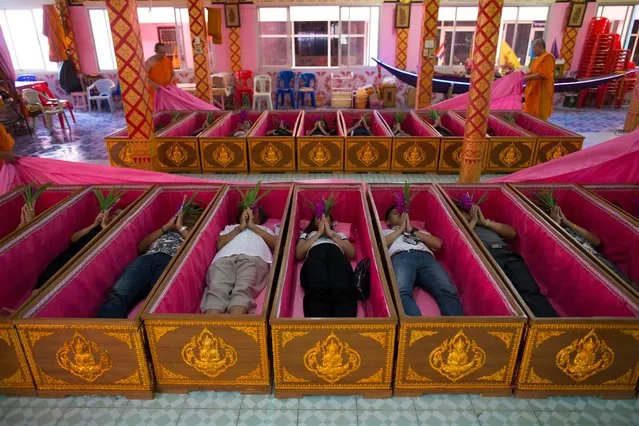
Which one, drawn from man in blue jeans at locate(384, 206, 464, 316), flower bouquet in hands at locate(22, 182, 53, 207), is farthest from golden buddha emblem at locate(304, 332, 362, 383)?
flower bouquet in hands at locate(22, 182, 53, 207)

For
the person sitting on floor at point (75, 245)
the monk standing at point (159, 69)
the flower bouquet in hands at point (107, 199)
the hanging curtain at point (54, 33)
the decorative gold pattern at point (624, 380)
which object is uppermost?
the hanging curtain at point (54, 33)

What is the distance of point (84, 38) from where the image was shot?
12.3 metres

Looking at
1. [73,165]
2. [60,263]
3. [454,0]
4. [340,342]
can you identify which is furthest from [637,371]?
[454,0]

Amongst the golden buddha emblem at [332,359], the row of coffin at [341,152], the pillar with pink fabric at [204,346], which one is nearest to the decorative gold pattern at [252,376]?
the pillar with pink fabric at [204,346]

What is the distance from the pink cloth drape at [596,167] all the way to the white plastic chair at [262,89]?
26.0 ft

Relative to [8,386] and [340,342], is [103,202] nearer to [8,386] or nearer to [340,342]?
[8,386]

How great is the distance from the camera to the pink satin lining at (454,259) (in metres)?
2.81

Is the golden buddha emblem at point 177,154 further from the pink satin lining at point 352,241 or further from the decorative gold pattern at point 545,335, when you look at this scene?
the decorative gold pattern at point 545,335

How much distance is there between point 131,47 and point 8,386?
13.4 feet

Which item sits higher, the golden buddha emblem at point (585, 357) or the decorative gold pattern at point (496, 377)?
the golden buddha emblem at point (585, 357)

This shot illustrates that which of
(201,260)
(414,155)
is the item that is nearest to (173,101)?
(414,155)

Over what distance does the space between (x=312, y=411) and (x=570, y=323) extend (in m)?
1.49

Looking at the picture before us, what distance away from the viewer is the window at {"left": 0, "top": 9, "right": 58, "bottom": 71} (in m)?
12.5

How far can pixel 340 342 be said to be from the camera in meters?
2.43
